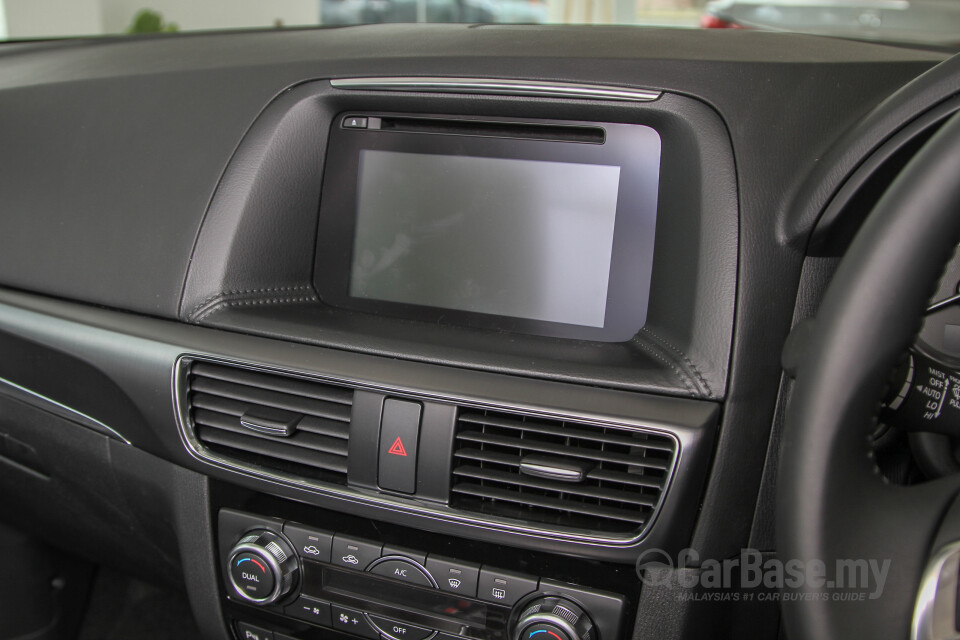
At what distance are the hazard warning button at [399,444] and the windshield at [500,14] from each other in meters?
0.53

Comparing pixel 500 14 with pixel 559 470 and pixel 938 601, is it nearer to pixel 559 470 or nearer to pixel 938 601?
pixel 559 470

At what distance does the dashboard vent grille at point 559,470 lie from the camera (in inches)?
28.2

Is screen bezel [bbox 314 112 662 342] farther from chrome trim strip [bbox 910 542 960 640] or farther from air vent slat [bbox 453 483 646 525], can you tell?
chrome trim strip [bbox 910 542 960 640]

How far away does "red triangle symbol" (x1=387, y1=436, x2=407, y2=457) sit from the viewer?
0.78m

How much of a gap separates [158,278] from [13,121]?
14.8 inches

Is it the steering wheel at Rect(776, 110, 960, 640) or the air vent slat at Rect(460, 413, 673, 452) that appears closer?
the steering wheel at Rect(776, 110, 960, 640)

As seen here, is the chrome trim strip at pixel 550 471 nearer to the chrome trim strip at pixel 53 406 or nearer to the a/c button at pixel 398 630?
the a/c button at pixel 398 630

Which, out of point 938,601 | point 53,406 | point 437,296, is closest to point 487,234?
point 437,296

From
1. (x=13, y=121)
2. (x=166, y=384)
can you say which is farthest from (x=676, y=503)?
(x=13, y=121)

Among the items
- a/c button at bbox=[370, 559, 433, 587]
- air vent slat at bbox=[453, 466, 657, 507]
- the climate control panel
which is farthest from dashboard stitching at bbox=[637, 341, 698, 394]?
a/c button at bbox=[370, 559, 433, 587]

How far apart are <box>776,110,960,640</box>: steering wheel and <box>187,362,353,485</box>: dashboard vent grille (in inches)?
17.6

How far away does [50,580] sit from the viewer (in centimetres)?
136

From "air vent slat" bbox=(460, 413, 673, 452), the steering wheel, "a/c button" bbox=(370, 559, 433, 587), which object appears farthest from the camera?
"a/c button" bbox=(370, 559, 433, 587)

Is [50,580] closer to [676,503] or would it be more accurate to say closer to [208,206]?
[208,206]
